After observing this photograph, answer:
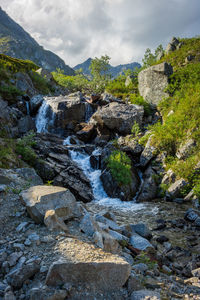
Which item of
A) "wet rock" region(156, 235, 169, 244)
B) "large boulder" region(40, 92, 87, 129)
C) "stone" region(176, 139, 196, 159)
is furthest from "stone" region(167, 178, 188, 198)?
"large boulder" region(40, 92, 87, 129)

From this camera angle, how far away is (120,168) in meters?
12.1

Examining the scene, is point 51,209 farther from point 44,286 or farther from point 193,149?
point 193,149

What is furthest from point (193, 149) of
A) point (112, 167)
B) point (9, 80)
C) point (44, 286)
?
point (9, 80)

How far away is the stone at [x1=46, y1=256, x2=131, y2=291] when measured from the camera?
8.45 feet

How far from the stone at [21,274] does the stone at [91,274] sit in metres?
0.32

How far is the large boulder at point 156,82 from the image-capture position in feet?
65.8

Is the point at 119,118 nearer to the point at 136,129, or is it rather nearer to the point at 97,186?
the point at 136,129

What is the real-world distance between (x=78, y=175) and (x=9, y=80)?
18.8m

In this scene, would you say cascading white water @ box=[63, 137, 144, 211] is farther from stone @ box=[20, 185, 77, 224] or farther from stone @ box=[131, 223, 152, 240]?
stone @ box=[20, 185, 77, 224]

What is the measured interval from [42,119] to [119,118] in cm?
945

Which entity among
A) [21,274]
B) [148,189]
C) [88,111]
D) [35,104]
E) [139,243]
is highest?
[35,104]

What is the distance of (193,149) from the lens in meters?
11.3

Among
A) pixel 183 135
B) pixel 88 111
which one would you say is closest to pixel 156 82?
pixel 88 111

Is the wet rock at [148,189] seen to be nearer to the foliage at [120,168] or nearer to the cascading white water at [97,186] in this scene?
the cascading white water at [97,186]
